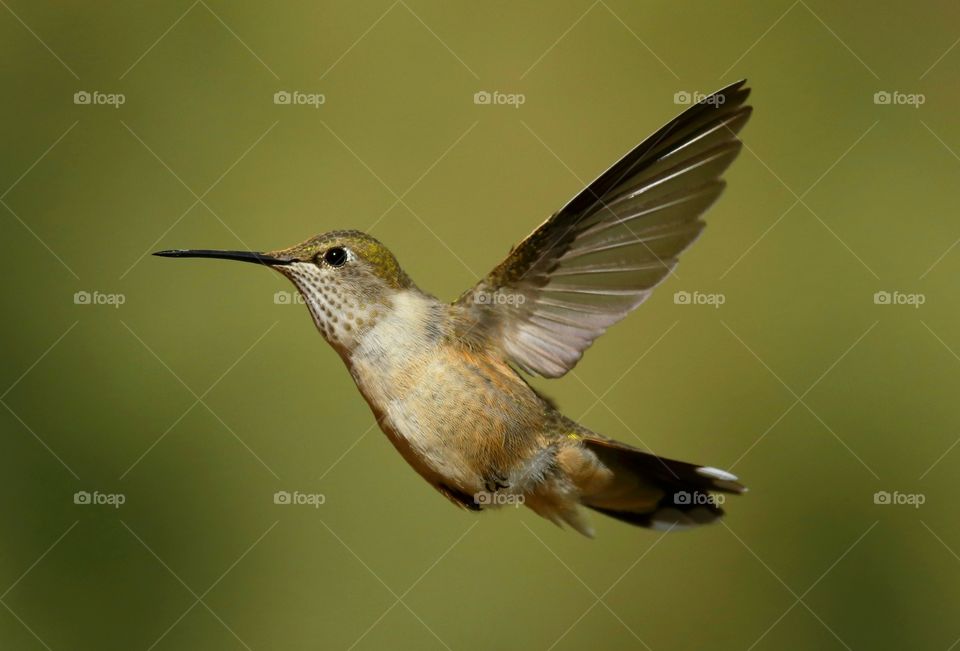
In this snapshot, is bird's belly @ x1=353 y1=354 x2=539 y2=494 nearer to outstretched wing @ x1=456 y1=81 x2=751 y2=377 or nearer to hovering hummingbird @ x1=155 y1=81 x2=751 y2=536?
hovering hummingbird @ x1=155 y1=81 x2=751 y2=536

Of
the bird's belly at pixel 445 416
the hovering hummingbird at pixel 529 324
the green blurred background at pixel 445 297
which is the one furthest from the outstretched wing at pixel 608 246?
the green blurred background at pixel 445 297

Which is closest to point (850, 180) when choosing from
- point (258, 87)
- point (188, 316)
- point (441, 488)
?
point (258, 87)

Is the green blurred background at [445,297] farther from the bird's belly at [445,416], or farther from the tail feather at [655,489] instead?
the bird's belly at [445,416]

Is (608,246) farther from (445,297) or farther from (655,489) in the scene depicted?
(445,297)

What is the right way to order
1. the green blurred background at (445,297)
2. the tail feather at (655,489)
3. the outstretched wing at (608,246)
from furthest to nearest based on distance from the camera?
1. the green blurred background at (445,297)
2. the tail feather at (655,489)
3. the outstretched wing at (608,246)

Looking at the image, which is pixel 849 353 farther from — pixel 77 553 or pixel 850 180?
pixel 77 553

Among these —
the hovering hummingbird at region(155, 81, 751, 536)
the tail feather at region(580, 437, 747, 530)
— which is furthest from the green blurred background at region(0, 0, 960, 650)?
the hovering hummingbird at region(155, 81, 751, 536)
